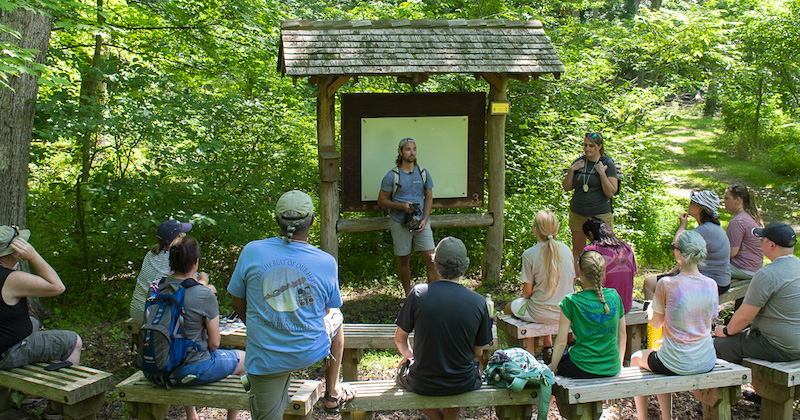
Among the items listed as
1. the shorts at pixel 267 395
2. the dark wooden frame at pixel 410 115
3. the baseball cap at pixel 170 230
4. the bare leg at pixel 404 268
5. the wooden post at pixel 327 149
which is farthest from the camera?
the dark wooden frame at pixel 410 115

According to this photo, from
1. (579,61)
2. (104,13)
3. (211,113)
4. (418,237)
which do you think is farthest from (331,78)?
(579,61)

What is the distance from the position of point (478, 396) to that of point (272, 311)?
1.40 metres

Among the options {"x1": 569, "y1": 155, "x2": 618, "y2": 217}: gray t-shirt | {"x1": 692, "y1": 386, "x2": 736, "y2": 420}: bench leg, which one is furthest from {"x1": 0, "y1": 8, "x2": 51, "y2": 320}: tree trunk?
{"x1": 692, "y1": 386, "x2": 736, "y2": 420}: bench leg

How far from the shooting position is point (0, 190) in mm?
5812

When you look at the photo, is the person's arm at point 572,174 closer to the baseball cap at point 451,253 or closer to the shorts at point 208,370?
the baseball cap at point 451,253

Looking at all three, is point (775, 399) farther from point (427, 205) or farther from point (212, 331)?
point (212, 331)

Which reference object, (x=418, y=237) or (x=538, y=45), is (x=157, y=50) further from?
(x=538, y=45)

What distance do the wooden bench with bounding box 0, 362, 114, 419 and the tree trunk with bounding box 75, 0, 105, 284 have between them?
245 centimetres

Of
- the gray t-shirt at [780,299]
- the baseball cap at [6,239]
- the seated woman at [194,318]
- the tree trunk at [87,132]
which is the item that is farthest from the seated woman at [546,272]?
the tree trunk at [87,132]

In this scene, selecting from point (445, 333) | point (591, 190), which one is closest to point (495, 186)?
point (591, 190)

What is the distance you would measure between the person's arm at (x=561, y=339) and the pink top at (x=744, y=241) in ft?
9.48

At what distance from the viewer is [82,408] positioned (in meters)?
3.98

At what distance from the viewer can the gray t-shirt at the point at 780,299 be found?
4.18 metres

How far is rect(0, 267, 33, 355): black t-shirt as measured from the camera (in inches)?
156
